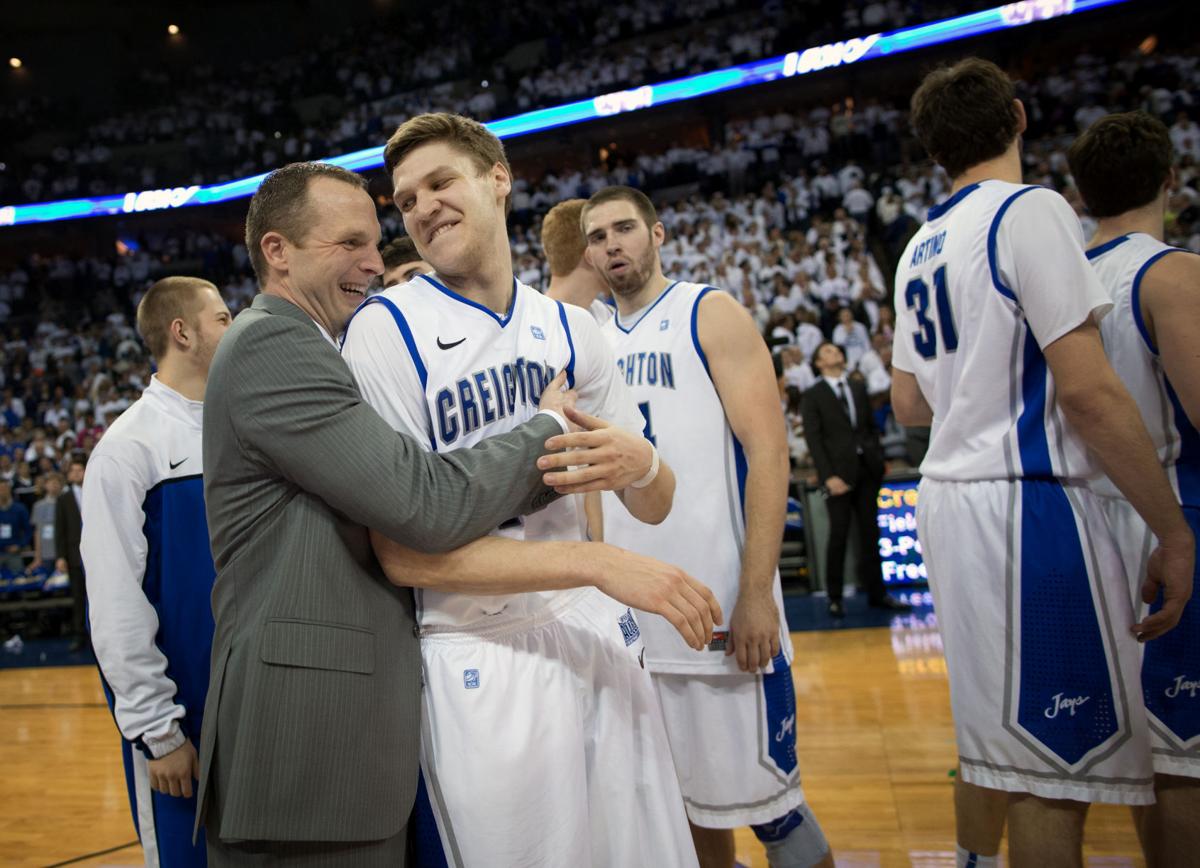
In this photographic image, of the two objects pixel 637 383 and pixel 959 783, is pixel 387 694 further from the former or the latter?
pixel 959 783

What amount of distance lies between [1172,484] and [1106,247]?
0.67 meters

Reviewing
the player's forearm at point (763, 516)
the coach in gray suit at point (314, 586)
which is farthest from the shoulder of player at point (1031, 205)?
the coach in gray suit at point (314, 586)

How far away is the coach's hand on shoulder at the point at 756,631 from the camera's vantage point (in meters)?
2.51

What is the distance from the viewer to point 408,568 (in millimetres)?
1650

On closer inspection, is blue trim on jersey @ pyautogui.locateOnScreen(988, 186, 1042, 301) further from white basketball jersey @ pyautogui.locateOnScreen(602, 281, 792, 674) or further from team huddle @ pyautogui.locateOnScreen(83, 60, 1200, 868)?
white basketball jersey @ pyautogui.locateOnScreen(602, 281, 792, 674)

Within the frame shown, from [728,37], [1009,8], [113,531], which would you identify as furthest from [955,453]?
[728,37]

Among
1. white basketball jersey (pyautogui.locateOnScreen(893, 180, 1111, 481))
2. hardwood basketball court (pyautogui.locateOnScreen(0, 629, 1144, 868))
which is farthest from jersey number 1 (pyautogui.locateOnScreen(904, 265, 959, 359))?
hardwood basketball court (pyautogui.locateOnScreen(0, 629, 1144, 868))

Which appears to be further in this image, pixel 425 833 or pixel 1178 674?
pixel 1178 674

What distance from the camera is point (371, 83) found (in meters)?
23.8

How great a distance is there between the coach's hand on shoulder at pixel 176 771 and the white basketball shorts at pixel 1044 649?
1983 mm

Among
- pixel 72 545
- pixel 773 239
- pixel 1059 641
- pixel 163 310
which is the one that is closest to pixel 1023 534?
pixel 1059 641

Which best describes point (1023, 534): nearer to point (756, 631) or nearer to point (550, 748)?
point (756, 631)

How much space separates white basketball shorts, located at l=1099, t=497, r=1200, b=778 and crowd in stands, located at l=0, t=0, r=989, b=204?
56.7 ft

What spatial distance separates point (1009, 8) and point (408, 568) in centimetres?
1769
